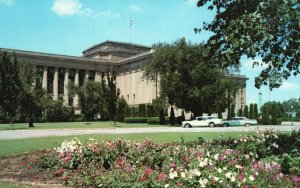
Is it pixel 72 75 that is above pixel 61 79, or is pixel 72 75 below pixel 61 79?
above

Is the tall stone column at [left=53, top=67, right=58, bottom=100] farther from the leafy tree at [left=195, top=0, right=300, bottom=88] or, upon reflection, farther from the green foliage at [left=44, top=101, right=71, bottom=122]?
the leafy tree at [left=195, top=0, right=300, bottom=88]

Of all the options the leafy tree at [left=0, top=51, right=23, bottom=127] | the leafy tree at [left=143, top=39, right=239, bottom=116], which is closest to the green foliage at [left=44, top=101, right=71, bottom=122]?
the leafy tree at [left=0, top=51, right=23, bottom=127]

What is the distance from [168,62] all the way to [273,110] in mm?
22619

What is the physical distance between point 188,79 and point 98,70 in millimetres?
60985

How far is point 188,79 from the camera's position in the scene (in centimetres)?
5475

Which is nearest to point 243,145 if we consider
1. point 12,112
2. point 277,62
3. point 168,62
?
point 277,62

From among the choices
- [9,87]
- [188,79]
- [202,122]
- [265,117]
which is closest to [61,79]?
[265,117]

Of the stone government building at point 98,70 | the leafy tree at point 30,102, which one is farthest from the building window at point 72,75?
the leafy tree at point 30,102

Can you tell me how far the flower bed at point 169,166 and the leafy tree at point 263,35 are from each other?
2520 millimetres

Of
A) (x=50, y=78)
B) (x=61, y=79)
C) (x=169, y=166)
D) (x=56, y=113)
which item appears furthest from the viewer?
(x=61, y=79)

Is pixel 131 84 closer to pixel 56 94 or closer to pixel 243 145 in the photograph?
pixel 56 94

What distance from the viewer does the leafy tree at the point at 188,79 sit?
174 feet

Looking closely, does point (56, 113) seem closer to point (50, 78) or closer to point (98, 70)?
point (50, 78)

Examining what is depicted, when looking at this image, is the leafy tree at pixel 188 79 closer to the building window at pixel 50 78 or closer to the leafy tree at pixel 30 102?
the leafy tree at pixel 30 102
